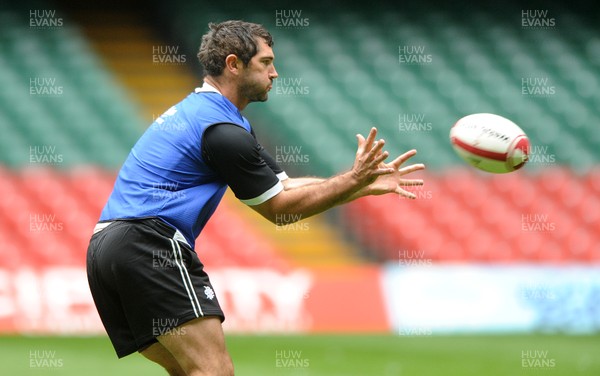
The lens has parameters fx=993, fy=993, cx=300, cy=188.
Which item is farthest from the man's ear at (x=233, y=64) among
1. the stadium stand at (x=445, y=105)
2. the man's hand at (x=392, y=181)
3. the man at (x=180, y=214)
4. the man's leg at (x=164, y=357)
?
the stadium stand at (x=445, y=105)

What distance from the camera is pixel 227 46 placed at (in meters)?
5.32

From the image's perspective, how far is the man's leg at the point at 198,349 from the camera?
15.6ft

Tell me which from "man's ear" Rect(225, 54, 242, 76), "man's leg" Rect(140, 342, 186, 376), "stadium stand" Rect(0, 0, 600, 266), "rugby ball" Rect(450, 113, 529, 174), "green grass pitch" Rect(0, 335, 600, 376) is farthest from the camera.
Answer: "stadium stand" Rect(0, 0, 600, 266)

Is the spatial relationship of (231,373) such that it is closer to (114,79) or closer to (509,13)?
(114,79)

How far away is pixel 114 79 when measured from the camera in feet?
58.2

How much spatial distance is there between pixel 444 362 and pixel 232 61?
5.25 metres

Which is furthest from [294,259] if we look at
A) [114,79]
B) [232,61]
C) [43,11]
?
[232,61]

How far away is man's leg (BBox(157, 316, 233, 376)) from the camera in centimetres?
474

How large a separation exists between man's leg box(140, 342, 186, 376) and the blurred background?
366cm

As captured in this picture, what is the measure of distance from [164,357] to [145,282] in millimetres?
505

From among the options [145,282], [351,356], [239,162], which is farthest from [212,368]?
[351,356]

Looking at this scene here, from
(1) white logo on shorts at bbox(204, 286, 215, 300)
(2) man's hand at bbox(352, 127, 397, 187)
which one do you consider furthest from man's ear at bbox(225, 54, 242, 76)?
(1) white logo on shorts at bbox(204, 286, 215, 300)

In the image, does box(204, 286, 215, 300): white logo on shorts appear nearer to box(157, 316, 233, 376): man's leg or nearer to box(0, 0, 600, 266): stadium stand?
box(157, 316, 233, 376): man's leg

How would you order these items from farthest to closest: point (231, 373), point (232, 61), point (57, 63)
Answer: point (57, 63) < point (232, 61) < point (231, 373)
